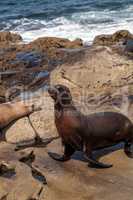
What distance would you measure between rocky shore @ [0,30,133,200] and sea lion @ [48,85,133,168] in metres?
0.14

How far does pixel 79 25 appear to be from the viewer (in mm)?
19969

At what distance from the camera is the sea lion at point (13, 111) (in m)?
7.70

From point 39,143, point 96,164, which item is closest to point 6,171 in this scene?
point 96,164

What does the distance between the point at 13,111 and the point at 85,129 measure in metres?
2.65

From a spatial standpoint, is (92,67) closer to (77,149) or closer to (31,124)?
(31,124)

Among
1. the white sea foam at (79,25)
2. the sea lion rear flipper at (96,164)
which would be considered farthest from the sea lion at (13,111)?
the white sea foam at (79,25)

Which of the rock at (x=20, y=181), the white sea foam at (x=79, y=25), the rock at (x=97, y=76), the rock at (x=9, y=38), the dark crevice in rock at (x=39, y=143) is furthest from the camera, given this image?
the white sea foam at (x=79, y=25)

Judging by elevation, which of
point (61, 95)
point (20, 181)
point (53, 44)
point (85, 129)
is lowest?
point (53, 44)

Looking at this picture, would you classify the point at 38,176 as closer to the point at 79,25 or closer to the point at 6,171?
the point at 6,171

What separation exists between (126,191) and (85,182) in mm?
469

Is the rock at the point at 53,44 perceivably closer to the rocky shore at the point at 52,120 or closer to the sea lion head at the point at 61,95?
the rocky shore at the point at 52,120

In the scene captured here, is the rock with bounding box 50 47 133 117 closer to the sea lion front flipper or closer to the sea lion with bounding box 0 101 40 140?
the sea lion with bounding box 0 101 40 140

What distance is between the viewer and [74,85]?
27.3ft

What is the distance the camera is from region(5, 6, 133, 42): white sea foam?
1787 cm
